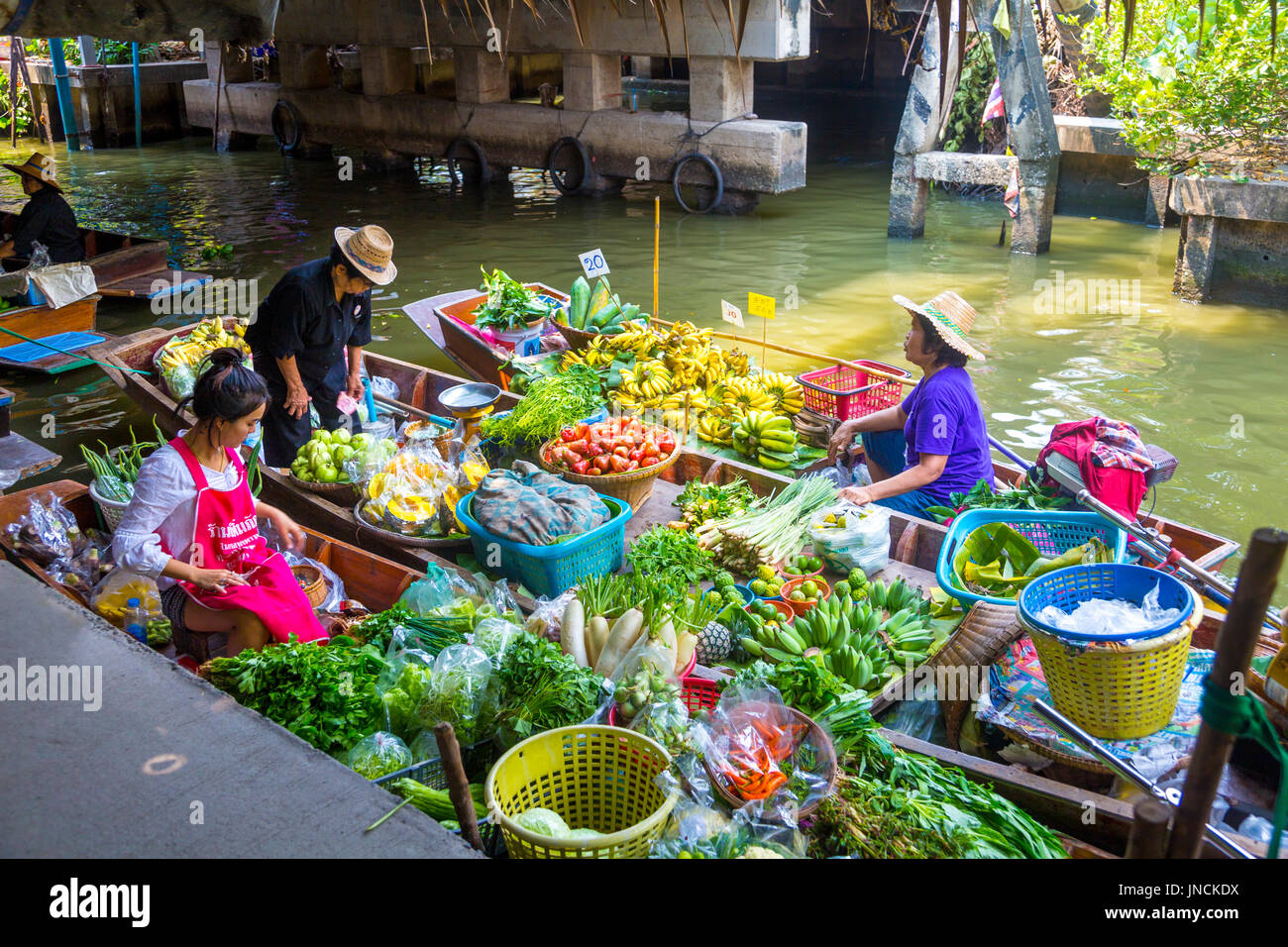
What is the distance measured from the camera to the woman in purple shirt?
455cm

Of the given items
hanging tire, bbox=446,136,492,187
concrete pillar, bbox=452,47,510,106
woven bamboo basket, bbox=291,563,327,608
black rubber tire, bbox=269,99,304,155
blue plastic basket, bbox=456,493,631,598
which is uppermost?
concrete pillar, bbox=452,47,510,106

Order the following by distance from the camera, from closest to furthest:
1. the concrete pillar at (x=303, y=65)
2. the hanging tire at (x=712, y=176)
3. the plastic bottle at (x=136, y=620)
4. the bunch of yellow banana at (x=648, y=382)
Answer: the plastic bottle at (x=136, y=620) → the bunch of yellow banana at (x=648, y=382) → the hanging tire at (x=712, y=176) → the concrete pillar at (x=303, y=65)

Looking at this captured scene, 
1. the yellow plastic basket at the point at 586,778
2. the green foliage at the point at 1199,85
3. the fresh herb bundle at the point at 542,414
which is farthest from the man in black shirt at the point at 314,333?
the green foliage at the point at 1199,85

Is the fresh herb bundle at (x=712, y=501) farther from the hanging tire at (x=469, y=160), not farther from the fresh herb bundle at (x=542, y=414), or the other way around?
the hanging tire at (x=469, y=160)

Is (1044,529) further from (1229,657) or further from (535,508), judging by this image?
A: (1229,657)

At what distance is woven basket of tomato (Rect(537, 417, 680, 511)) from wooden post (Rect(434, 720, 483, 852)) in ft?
8.54

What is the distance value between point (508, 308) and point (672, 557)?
3670 mm

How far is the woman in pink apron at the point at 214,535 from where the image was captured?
132 inches

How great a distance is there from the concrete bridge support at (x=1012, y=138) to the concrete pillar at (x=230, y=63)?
44.6 ft

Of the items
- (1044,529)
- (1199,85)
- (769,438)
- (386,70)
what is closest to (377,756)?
(1044,529)

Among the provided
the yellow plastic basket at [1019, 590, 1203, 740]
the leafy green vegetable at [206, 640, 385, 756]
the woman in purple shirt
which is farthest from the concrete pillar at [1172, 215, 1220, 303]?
the leafy green vegetable at [206, 640, 385, 756]

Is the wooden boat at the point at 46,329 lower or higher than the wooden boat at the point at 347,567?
higher

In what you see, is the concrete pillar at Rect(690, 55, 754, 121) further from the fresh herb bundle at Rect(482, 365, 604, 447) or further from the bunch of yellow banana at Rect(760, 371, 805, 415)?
the fresh herb bundle at Rect(482, 365, 604, 447)
